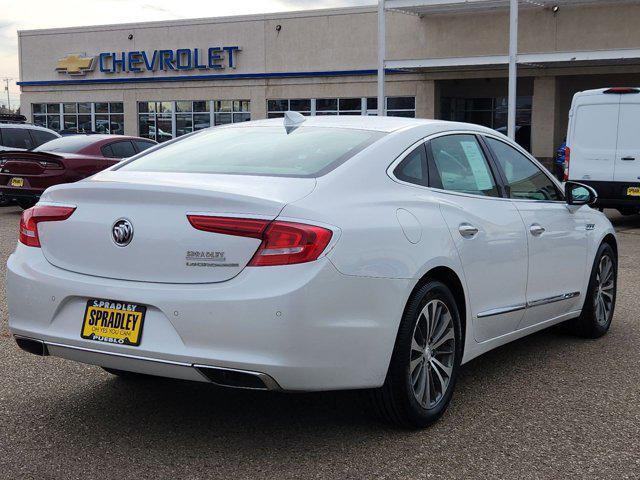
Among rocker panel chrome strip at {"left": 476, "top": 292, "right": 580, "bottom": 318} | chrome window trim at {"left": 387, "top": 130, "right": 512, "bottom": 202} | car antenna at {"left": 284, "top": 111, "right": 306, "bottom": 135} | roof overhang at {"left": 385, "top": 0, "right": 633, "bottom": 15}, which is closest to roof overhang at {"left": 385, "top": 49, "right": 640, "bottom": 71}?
roof overhang at {"left": 385, "top": 0, "right": 633, "bottom": 15}

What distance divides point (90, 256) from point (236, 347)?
864mm

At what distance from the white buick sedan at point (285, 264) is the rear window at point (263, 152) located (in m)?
0.02

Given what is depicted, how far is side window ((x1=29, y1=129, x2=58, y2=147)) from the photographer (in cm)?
1784

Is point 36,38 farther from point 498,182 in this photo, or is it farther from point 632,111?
point 498,182

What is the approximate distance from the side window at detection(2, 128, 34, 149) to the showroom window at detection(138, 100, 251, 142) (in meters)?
21.1

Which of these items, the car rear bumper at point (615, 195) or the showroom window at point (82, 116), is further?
the showroom window at point (82, 116)

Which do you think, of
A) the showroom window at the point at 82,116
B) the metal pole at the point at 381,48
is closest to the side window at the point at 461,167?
the metal pole at the point at 381,48

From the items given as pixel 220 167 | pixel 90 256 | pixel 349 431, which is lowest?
pixel 349 431

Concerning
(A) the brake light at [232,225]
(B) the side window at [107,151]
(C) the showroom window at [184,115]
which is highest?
(C) the showroom window at [184,115]

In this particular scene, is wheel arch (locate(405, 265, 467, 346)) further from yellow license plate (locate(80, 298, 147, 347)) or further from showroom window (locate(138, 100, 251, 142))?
showroom window (locate(138, 100, 251, 142))

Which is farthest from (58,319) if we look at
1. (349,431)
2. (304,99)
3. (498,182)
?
(304,99)

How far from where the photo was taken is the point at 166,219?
3.84 m

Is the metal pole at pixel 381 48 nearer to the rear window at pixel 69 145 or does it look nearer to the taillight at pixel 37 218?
the rear window at pixel 69 145

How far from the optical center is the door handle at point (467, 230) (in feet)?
15.0
